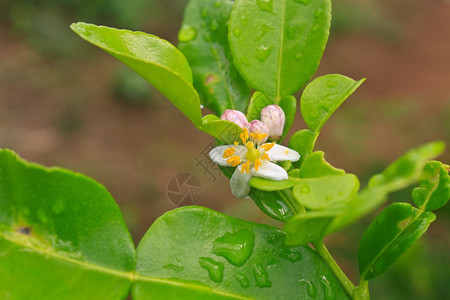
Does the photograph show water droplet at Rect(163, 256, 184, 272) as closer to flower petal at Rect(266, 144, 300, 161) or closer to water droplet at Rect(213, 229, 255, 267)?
water droplet at Rect(213, 229, 255, 267)

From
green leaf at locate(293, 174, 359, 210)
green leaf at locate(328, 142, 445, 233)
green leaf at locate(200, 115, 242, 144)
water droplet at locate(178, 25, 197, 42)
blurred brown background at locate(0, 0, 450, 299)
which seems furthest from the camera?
blurred brown background at locate(0, 0, 450, 299)

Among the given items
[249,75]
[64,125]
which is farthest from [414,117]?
[249,75]

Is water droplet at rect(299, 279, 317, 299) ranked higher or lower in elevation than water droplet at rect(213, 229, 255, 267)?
lower

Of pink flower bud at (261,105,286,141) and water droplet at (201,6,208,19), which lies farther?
water droplet at (201,6,208,19)

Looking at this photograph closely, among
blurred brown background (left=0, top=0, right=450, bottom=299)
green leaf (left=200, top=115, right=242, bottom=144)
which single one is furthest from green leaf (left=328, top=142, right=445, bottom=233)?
blurred brown background (left=0, top=0, right=450, bottom=299)

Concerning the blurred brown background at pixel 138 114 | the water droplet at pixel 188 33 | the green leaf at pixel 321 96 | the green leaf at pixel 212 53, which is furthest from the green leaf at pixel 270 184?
the blurred brown background at pixel 138 114

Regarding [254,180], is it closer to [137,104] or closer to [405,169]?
[405,169]
